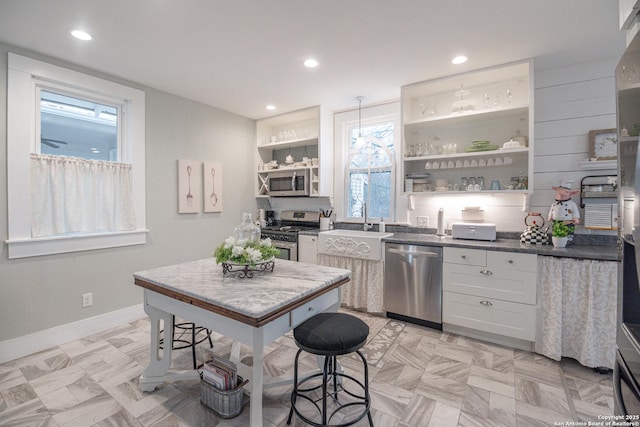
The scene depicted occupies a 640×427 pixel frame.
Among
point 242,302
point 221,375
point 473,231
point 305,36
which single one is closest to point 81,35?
point 305,36

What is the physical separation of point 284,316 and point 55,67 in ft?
10.2

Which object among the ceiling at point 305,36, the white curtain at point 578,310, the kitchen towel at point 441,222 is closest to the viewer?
the ceiling at point 305,36

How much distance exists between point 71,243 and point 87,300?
1.93 ft

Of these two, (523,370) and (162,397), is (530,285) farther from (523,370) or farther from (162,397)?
(162,397)

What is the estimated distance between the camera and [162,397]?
1967mm

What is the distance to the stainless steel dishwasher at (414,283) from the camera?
2.92 metres

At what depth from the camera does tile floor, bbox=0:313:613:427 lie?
1784 millimetres

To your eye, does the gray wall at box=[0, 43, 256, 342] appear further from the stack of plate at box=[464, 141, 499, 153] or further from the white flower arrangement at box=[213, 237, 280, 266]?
the stack of plate at box=[464, 141, 499, 153]

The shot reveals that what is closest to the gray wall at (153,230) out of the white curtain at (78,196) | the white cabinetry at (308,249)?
the white curtain at (78,196)

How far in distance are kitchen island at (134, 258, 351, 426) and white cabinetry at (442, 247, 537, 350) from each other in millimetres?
1447

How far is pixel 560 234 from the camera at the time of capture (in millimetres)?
2564

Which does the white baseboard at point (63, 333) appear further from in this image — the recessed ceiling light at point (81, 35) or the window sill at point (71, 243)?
the recessed ceiling light at point (81, 35)

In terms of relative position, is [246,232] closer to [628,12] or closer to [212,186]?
[628,12]

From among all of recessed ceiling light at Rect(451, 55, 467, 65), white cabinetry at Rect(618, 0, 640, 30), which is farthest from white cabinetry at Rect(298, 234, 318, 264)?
white cabinetry at Rect(618, 0, 640, 30)
